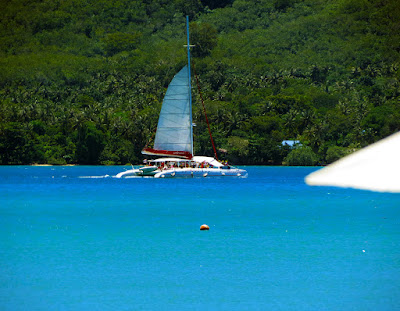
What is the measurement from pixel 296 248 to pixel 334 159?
116553mm

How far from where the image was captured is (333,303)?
884 inches

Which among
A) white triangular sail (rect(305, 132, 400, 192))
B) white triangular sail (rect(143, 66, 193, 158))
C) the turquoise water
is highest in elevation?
white triangular sail (rect(143, 66, 193, 158))

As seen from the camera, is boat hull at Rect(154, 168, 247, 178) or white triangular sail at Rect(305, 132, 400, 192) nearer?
white triangular sail at Rect(305, 132, 400, 192)

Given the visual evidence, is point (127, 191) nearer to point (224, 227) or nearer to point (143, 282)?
point (224, 227)

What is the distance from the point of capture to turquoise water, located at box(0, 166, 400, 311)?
23109mm

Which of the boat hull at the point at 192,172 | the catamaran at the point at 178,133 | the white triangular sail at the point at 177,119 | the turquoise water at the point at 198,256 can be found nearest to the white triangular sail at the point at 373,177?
the boat hull at the point at 192,172

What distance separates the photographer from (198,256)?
30828mm

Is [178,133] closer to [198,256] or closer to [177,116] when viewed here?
[177,116]

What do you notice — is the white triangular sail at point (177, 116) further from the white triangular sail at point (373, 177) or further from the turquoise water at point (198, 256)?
the turquoise water at point (198, 256)

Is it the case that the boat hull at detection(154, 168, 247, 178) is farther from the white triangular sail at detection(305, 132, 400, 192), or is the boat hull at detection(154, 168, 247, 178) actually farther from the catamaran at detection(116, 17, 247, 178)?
the white triangular sail at detection(305, 132, 400, 192)

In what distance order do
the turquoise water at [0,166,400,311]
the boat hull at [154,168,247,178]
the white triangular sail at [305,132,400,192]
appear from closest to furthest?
the turquoise water at [0,166,400,311] < the white triangular sail at [305,132,400,192] < the boat hull at [154,168,247,178]

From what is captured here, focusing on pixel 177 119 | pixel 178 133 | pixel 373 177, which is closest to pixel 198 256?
pixel 178 133

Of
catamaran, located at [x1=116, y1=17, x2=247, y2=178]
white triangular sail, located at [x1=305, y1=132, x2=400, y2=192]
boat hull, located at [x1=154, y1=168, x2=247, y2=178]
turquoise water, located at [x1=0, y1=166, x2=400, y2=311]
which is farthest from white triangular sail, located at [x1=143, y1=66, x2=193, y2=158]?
turquoise water, located at [x1=0, y1=166, x2=400, y2=311]

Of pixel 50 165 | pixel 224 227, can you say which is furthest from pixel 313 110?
pixel 224 227
